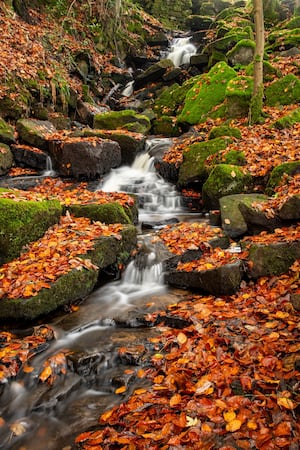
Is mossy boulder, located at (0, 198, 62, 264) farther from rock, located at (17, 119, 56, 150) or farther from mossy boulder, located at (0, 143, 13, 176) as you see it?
rock, located at (17, 119, 56, 150)

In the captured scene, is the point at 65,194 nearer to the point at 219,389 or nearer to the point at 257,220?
the point at 257,220

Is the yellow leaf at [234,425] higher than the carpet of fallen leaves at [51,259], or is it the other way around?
the carpet of fallen leaves at [51,259]

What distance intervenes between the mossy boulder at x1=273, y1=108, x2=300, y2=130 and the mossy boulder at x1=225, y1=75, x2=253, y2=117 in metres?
2.02

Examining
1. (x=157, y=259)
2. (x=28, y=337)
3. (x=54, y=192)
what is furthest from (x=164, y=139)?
(x=28, y=337)

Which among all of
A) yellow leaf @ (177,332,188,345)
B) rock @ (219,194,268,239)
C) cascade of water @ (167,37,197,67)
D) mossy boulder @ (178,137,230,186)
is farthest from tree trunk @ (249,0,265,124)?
cascade of water @ (167,37,197,67)

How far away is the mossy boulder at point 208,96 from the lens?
12.5m

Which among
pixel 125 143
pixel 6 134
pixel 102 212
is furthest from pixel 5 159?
pixel 102 212

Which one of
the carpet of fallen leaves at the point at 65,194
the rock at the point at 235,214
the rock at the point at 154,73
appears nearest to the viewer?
the rock at the point at 235,214

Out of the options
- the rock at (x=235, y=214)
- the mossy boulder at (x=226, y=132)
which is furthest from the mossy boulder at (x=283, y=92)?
the rock at (x=235, y=214)

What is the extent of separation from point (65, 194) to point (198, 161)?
3.69 metres

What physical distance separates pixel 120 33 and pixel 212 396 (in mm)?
22301

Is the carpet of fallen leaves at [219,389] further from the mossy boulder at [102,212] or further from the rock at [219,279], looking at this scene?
the mossy boulder at [102,212]

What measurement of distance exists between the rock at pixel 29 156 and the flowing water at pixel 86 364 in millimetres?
5683

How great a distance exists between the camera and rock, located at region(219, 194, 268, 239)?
21.0 feet
